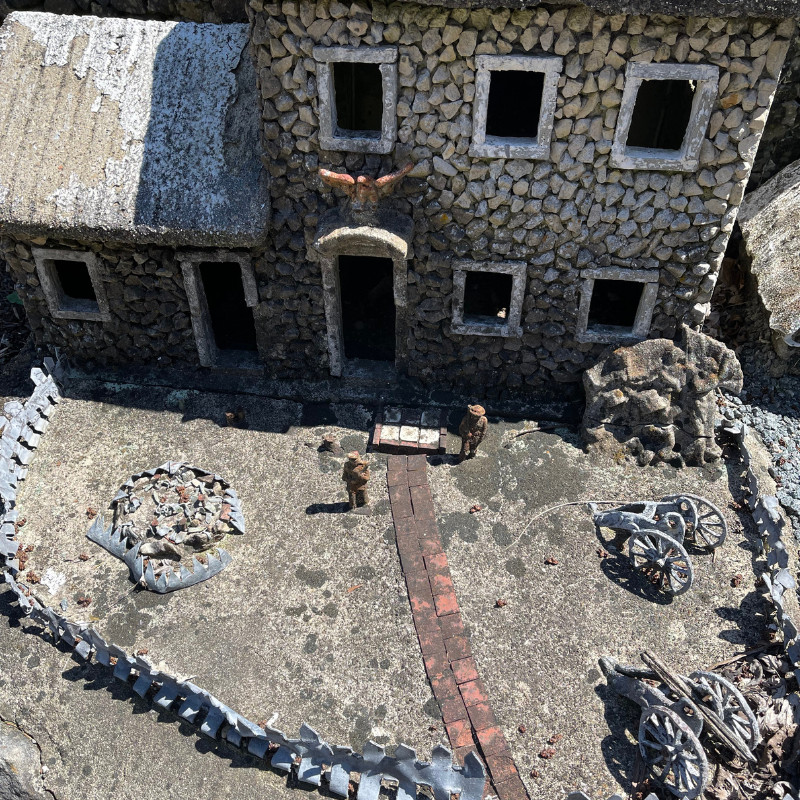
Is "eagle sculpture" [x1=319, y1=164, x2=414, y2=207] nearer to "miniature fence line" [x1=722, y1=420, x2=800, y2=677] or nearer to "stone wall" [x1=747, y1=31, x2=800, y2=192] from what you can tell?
"miniature fence line" [x1=722, y1=420, x2=800, y2=677]

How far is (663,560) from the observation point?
36.4 feet

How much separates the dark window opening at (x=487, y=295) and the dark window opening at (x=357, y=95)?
3535mm

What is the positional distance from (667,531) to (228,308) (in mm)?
9246

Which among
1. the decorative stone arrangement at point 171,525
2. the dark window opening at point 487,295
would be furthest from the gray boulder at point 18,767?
the dark window opening at point 487,295

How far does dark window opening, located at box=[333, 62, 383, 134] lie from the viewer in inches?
571

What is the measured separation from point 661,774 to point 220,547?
6.66 meters

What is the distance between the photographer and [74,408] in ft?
45.6

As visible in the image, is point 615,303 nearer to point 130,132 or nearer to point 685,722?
point 685,722

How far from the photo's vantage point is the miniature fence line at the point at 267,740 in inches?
350

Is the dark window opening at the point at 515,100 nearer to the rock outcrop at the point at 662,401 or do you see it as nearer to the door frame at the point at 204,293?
the rock outcrop at the point at 662,401

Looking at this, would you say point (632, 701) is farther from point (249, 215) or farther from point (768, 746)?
point (249, 215)

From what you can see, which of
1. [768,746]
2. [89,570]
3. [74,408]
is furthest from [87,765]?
[768,746]

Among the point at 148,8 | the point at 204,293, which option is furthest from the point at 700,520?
the point at 148,8

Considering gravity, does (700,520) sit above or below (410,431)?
above
